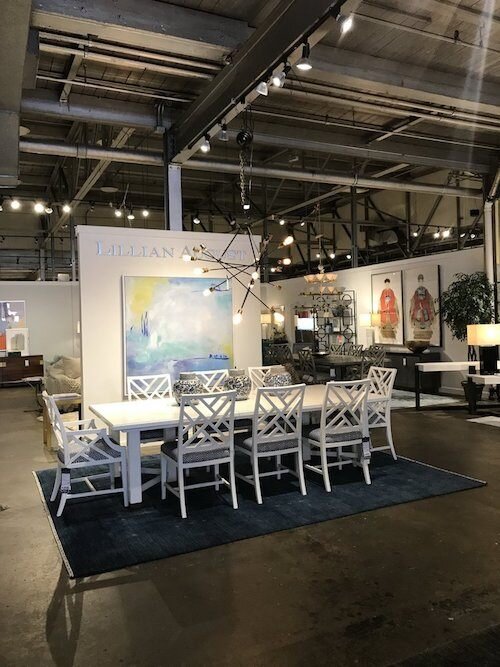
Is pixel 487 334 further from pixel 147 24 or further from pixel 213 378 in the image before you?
pixel 147 24

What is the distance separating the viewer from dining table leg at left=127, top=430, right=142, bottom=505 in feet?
13.7

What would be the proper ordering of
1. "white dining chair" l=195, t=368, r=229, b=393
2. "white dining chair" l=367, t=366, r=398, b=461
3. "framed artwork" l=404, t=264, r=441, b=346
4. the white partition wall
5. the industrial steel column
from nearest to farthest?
"white dining chair" l=367, t=366, r=398, b=461 < "white dining chair" l=195, t=368, r=229, b=393 < the white partition wall < the industrial steel column < "framed artwork" l=404, t=264, r=441, b=346

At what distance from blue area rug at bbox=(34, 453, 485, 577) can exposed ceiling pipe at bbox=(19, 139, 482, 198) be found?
13.5 feet

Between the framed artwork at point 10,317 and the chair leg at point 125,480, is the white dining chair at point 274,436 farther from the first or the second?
the framed artwork at point 10,317

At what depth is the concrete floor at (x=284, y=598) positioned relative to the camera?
92.7 inches

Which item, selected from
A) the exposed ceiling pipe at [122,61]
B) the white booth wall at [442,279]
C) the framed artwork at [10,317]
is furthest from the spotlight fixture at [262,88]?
the framed artwork at [10,317]

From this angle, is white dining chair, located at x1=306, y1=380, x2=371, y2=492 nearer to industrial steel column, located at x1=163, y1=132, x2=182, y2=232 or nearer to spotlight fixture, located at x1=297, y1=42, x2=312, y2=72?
spotlight fixture, located at x1=297, y1=42, x2=312, y2=72

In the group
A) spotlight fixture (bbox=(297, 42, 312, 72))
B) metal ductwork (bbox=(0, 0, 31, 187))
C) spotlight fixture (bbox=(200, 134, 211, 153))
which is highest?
spotlight fixture (bbox=(200, 134, 211, 153))

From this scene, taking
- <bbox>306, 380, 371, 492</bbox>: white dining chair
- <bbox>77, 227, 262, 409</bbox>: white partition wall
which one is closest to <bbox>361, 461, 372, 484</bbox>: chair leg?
<bbox>306, 380, 371, 492</bbox>: white dining chair

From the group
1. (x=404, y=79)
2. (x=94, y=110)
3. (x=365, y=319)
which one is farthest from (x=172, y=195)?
(x=365, y=319)

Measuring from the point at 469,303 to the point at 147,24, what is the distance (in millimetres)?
6564

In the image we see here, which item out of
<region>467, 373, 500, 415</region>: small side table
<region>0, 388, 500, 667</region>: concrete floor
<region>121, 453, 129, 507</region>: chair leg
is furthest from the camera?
<region>467, 373, 500, 415</region>: small side table

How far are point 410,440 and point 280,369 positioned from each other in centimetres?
197

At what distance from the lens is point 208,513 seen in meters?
4.04
